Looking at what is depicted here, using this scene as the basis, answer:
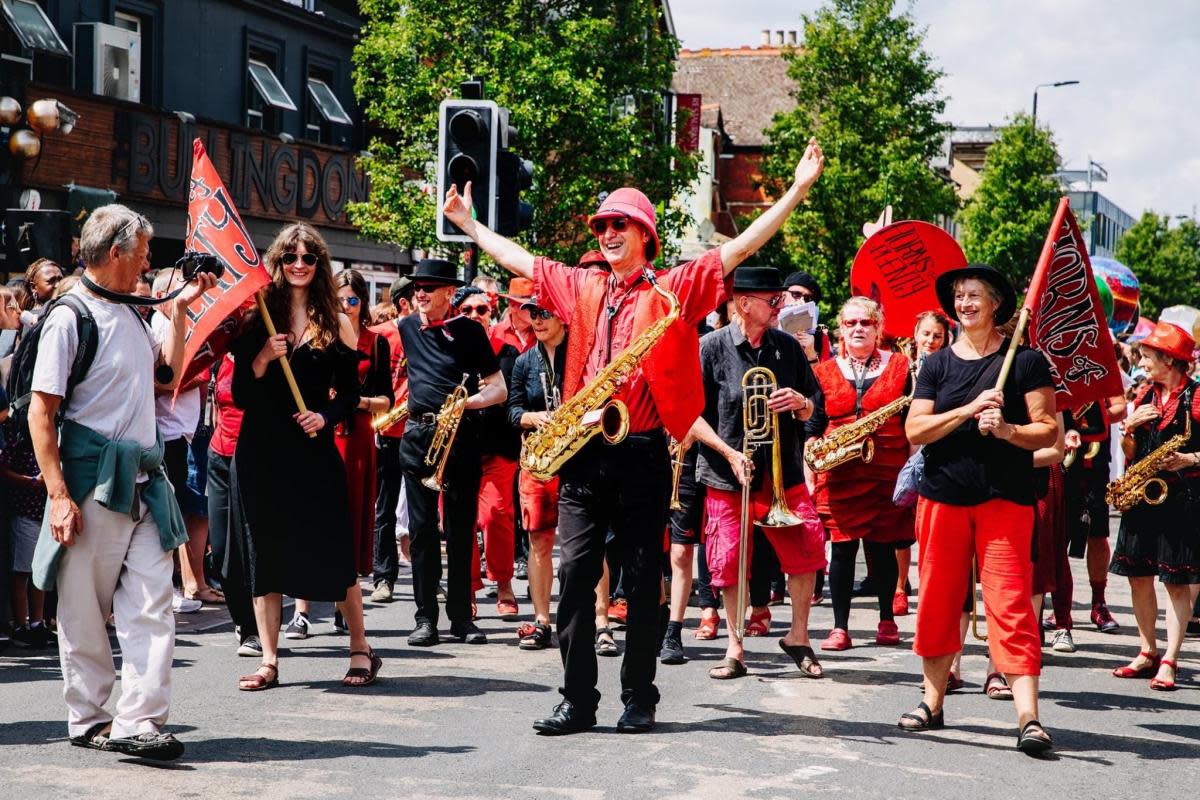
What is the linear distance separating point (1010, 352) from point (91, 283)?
369 cm

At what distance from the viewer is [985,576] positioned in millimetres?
6762

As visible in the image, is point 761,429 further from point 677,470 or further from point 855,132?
point 855,132

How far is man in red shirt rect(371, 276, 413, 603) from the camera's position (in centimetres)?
1084

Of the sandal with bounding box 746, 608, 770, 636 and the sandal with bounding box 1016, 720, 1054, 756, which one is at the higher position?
the sandal with bounding box 746, 608, 770, 636

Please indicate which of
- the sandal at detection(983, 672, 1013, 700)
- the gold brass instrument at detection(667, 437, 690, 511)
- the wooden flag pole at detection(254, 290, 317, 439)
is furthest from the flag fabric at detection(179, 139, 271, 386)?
the sandal at detection(983, 672, 1013, 700)

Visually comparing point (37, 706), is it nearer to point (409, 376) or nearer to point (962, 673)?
point (409, 376)

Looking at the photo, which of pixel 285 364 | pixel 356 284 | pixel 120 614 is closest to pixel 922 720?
pixel 285 364

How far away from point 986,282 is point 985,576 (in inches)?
49.3

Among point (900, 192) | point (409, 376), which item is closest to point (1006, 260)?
point (900, 192)

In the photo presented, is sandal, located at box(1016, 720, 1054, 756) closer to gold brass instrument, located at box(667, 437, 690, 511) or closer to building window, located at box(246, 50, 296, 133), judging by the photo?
gold brass instrument, located at box(667, 437, 690, 511)

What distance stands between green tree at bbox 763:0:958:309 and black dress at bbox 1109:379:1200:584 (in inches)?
1362

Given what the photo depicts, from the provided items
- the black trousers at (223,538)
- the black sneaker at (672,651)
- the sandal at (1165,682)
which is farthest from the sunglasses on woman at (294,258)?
the sandal at (1165,682)

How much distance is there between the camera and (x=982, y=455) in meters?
6.75

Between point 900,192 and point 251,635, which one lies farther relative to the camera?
point 900,192
